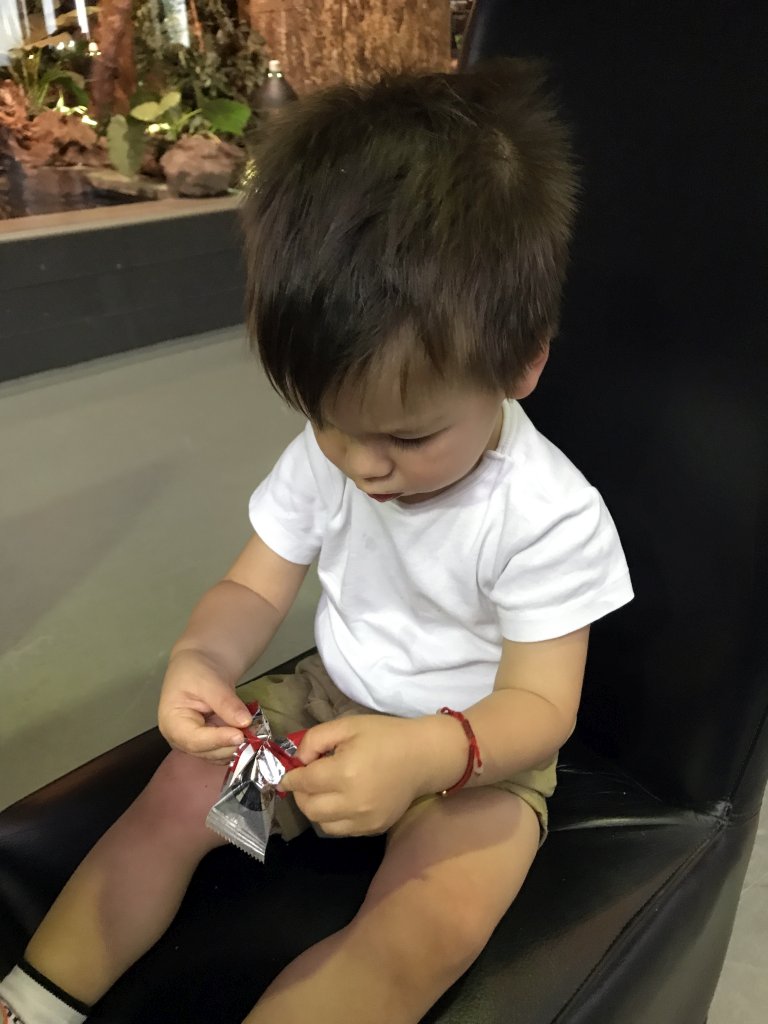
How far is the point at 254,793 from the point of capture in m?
0.54

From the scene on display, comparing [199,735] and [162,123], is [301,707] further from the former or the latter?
[162,123]

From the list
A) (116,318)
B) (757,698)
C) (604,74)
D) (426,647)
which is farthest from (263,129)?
(116,318)

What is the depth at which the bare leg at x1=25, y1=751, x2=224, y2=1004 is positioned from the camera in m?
0.57

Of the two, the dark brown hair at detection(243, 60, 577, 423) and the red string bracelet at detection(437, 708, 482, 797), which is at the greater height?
the dark brown hair at detection(243, 60, 577, 423)

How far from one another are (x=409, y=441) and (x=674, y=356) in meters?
0.20

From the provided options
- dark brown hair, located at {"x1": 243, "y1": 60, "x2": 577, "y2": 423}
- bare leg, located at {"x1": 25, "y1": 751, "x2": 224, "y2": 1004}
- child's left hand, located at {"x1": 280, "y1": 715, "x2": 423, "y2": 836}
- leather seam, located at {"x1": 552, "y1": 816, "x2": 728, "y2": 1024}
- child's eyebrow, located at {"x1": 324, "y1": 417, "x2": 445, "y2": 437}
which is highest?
dark brown hair, located at {"x1": 243, "y1": 60, "x2": 577, "y2": 423}

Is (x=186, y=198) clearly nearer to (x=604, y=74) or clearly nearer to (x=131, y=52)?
(x=131, y=52)

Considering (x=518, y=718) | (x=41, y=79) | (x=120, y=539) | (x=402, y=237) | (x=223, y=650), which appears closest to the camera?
(x=402, y=237)

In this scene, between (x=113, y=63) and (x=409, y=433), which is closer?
(x=409, y=433)

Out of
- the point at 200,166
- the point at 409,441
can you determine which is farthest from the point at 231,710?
the point at 200,166

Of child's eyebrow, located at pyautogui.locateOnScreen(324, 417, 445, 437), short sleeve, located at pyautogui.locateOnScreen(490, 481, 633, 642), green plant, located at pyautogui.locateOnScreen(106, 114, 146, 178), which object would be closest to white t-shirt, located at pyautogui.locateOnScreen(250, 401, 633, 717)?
short sleeve, located at pyautogui.locateOnScreen(490, 481, 633, 642)

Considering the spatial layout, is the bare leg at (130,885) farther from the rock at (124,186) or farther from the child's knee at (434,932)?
the rock at (124,186)

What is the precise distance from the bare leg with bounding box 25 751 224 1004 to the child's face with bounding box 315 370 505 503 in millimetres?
255

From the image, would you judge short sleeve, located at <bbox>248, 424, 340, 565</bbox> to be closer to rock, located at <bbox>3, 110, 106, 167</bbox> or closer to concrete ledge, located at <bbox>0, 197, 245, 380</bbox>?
concrete ledge, located at <bbox>0, 197, 245, 380</bbox>
